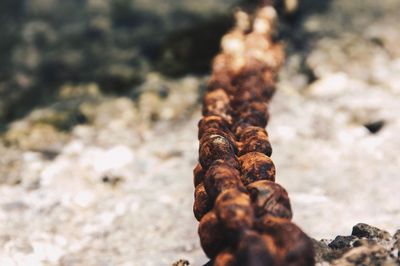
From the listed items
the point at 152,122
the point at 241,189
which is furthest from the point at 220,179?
the point at 152,122

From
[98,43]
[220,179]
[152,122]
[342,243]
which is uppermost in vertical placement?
[98,43]

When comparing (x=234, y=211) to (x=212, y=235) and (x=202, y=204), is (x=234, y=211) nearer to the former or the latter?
(x=212, y=235)

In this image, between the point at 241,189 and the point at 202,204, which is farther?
the point at 202,204

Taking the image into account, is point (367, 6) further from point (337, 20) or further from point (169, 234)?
point (169, 234)

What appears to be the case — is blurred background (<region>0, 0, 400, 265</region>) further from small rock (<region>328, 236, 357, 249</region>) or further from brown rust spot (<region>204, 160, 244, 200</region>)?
brown rust spot (<region>204, 160, 244, 200</region>)

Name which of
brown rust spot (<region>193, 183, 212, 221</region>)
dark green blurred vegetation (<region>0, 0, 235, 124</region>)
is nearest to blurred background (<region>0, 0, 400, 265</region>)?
dark green blurred vegetation (<region>0, 0, 235, 124</region>)

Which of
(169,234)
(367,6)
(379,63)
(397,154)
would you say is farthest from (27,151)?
(367,6)
